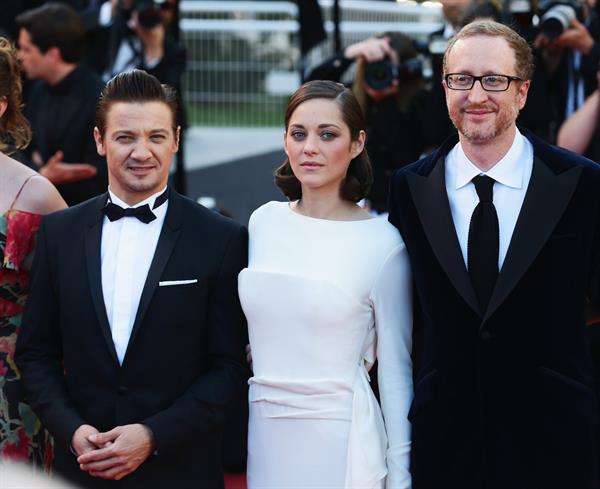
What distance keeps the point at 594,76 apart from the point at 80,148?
2.57m

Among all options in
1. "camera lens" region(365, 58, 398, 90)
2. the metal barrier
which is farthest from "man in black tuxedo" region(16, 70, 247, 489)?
the metal barrier

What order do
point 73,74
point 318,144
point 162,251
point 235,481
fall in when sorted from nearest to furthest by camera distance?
point 162,251 < point 318,144 < point 235,481 < point 73,74

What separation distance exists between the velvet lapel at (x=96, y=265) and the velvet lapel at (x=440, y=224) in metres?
0.94

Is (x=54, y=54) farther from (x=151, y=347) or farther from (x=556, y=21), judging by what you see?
(x=151, y=347)

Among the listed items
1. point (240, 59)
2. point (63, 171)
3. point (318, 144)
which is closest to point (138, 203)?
point (318, 144)

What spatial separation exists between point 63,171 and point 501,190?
8.96 feet

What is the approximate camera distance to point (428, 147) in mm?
5562

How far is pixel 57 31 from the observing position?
545 centimetres

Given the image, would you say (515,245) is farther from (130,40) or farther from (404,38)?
(130,40)

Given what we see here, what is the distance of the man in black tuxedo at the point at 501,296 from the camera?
288 cm

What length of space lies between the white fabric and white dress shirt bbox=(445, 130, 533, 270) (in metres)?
0.22

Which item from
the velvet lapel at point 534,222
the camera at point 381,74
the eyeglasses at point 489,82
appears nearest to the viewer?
the velvet lapel at point 534,222

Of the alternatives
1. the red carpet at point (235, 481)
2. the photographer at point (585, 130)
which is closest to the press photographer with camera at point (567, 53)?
the photographer at point (585, 130)

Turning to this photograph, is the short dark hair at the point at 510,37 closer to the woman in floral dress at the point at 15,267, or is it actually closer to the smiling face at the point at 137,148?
the smiling face at the point at 137,148
